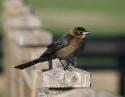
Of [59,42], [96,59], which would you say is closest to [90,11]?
[96,59]

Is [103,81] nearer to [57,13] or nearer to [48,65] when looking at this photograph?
[48,65]

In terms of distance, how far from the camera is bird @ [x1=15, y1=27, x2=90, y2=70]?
20.2ft

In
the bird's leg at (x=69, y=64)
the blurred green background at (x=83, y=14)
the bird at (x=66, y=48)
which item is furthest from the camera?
the blurred green background at (x=83, y=14)

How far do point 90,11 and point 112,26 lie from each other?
506 centimetres

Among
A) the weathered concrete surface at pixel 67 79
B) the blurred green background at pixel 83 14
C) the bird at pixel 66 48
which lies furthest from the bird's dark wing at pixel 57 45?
the blurred green background at pixel 83 14

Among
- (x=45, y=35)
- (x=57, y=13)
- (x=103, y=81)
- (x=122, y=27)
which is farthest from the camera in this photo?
(x=57, y=13)

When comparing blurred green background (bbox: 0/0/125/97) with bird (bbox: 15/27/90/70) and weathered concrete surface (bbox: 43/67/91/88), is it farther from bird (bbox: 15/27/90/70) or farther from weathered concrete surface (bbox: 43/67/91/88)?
weathered concrete surface (bbox: 43/67/91/88)

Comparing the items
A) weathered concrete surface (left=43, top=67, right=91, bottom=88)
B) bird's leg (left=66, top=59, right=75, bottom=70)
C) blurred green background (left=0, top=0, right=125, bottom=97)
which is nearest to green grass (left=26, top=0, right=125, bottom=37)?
blurred green background (left=0, top=0, right=125, bottom=97)

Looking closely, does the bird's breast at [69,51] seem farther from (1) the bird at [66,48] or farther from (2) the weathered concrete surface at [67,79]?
(2) the weathered concrete surface at [67,79]

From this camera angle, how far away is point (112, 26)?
2547 cm

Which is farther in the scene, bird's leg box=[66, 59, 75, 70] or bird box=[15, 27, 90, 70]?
bird box=[15, 27, 90, 70]

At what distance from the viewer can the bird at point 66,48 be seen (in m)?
6.14

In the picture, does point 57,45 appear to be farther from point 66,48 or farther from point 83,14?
point 83,14

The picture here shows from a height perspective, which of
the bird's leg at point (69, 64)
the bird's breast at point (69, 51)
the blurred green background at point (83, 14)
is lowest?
the bird's leg at point (69, 64)
